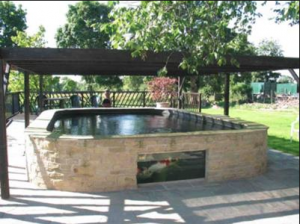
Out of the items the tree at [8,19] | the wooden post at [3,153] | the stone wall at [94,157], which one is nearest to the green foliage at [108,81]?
the tree at [8,19]

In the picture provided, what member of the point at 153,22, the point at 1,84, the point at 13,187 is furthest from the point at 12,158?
the point at 153,22

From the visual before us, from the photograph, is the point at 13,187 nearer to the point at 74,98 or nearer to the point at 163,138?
the point at 163,138

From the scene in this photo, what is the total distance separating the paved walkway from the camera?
426cm

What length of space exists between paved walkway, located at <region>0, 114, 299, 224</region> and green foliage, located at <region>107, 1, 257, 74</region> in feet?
7.63

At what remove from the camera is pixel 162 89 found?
1923 centimetres

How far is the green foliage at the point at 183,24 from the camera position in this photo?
111 inches

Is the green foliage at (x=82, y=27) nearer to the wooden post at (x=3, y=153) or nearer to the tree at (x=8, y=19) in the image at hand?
the tree at (x=8, y=19)

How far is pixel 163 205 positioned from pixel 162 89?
14.8m

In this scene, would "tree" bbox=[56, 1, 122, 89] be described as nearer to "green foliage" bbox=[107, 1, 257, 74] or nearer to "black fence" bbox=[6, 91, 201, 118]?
"black fence" bbox=[6, 91, 201, 118]

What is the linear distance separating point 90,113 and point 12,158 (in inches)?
195

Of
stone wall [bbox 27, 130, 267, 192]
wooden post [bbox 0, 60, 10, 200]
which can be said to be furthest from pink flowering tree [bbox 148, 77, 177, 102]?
wooden post [bbox 0, 60, 10, 200]

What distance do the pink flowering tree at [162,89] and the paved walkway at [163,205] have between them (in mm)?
13100

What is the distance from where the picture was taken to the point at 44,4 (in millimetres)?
3707

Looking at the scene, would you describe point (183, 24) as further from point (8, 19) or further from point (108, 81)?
point (108, 81)
